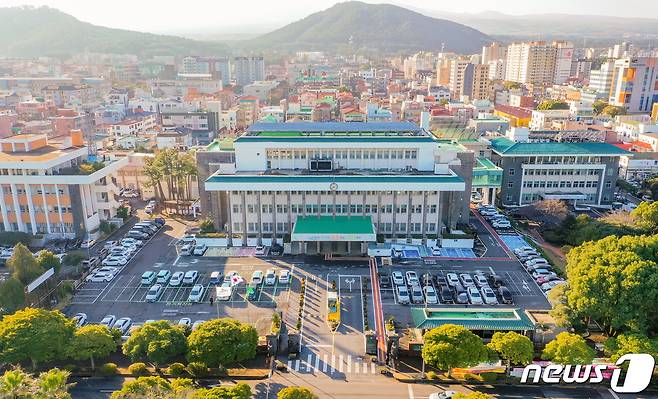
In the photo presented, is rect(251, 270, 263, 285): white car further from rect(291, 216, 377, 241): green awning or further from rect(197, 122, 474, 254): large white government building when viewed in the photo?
rect(197, 122, 474, 254): large white government building

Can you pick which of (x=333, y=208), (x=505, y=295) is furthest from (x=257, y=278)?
(x=505, y=295)

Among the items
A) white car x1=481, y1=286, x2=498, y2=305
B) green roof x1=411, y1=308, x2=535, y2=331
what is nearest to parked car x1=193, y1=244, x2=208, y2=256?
green roof x1=411, y1=308, x2=535, y2=331

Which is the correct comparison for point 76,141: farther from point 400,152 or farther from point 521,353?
point 521,353

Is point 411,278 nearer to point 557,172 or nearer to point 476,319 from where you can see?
point 476,319

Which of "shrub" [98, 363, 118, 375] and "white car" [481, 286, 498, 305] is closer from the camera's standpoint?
"shrub" [98, 363, 118, 375]

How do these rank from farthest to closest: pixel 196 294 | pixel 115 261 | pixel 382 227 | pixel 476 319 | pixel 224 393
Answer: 1. pixel 382 227
2. pixel 115 261
3. pixel 196 294
4. pixel 476 319
5. pixel 224 393

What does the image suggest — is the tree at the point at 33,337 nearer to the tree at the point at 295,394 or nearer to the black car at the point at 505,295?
the tree at the point at 295,394

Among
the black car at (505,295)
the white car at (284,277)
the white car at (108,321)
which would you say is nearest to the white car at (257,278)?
the white car at (284,277)
